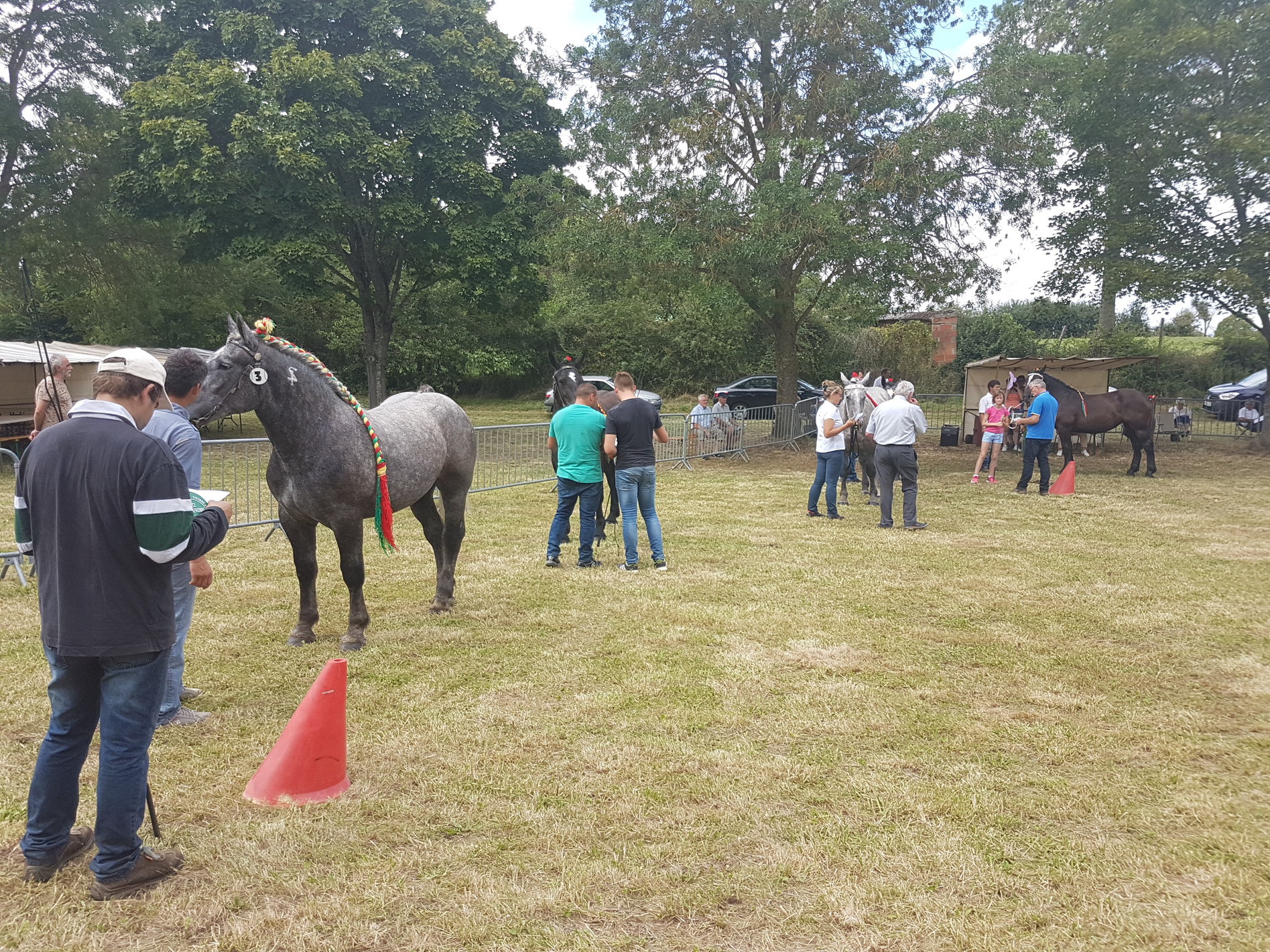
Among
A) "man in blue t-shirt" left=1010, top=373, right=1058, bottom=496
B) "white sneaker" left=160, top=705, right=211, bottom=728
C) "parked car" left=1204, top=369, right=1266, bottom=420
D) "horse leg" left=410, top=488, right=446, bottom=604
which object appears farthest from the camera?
"parked car" left=1204, top=369, right=1266, bottom=420

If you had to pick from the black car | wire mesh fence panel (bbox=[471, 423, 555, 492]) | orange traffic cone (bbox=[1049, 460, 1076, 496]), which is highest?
the black car

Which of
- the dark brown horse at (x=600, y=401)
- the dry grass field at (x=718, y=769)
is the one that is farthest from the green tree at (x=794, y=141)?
the dry grass field at (x=718, y=769)

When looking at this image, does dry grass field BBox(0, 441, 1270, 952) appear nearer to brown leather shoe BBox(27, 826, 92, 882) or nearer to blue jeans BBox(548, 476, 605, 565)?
brown leather shoe BBox(27, 826, 92, 882)

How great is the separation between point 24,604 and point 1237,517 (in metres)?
15.1

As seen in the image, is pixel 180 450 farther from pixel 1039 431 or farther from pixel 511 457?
pixel 1039 431

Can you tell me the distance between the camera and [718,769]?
4.16 metres

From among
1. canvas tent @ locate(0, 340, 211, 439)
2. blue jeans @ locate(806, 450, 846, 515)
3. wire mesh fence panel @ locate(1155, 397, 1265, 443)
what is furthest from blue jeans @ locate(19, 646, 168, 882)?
wire mesh fence panel @ locate(1155, 397, 1265, 443)

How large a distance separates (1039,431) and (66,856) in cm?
1450

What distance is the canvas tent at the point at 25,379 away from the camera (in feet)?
56.7

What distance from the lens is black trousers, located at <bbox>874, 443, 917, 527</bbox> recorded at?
11.0m

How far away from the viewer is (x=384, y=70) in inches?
791

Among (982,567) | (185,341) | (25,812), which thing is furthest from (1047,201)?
(185,341)

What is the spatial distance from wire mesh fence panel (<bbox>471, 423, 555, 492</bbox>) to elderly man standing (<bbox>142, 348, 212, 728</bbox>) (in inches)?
332

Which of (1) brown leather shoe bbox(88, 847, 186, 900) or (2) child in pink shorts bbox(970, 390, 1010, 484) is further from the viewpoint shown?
(2) child in pink shorts bbox(970, 390, 1010, 484)
